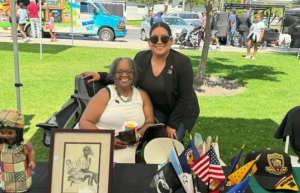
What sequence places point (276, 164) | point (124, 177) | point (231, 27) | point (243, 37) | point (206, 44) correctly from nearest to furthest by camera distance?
1. point (124, 177)
2. point (276, 164)
3. point (206, 44)
4. point (243, 37)
5. point (231, 27)

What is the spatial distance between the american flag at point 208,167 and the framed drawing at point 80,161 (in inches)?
17.9

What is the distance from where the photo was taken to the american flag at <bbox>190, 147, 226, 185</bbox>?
1442 millimetres

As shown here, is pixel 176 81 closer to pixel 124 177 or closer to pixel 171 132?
pixel 171 132

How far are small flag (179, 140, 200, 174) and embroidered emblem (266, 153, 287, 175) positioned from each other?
710 mm

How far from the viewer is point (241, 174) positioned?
4.84 feet

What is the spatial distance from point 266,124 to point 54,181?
4.36m

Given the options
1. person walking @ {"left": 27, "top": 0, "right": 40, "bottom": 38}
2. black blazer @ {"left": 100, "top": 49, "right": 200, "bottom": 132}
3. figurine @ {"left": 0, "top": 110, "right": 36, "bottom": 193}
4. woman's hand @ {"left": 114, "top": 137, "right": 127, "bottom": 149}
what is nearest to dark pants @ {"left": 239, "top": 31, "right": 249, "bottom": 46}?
person walking @ {"left": 27, "top": 0, "right": 40, "bottom": 38}

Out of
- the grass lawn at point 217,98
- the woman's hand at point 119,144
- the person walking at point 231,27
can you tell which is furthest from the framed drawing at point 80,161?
the person walking at point 231,27

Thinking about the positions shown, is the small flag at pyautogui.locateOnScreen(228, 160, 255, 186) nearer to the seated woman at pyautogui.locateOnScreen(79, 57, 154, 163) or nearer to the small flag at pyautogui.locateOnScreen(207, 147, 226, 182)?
the small flag at pyautogui.locateOnScreen(207, 147, 226, 182)

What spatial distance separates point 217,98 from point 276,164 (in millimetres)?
4537

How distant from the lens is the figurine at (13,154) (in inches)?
61.1

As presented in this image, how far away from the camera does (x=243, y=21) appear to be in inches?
613

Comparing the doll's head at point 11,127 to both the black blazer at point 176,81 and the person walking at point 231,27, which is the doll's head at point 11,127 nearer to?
the black blazer at point 176,81

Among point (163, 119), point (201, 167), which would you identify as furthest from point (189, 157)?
point (163, 119)
